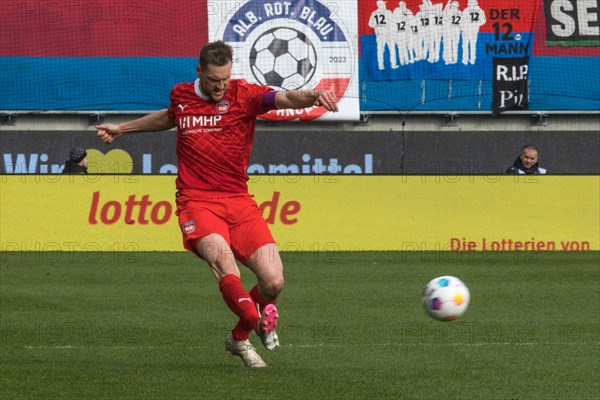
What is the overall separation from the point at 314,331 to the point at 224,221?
2.36 meters

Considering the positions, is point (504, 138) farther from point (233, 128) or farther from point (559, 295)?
point (233, 128)

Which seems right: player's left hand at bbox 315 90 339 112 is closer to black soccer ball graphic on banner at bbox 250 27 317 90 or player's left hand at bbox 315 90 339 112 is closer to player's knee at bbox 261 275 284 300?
player's knee at bbox 261 275 284 300

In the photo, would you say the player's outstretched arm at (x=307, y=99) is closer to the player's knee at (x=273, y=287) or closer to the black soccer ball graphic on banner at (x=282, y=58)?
the player's knee at (x=273, y=287)

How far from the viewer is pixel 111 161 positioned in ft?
76.6

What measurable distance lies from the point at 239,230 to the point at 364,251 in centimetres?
912

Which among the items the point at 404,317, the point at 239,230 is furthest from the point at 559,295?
the point at 239,230

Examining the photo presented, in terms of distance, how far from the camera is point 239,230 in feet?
25.6

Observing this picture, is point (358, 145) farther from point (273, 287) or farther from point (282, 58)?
point (273, 287)

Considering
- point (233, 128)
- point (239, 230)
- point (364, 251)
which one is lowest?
point (364, 251)

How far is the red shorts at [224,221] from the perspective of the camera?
25.2ft

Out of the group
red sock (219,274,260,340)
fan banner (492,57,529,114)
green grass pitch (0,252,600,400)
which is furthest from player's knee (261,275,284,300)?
fan banner (492,57,529,114)

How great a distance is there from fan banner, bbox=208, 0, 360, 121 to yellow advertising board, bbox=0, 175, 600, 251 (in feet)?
20.4

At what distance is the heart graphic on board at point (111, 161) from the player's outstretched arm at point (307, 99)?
15666 millimetres

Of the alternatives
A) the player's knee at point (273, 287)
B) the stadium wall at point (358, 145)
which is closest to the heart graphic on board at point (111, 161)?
the stadium wall at point (358, 145)
